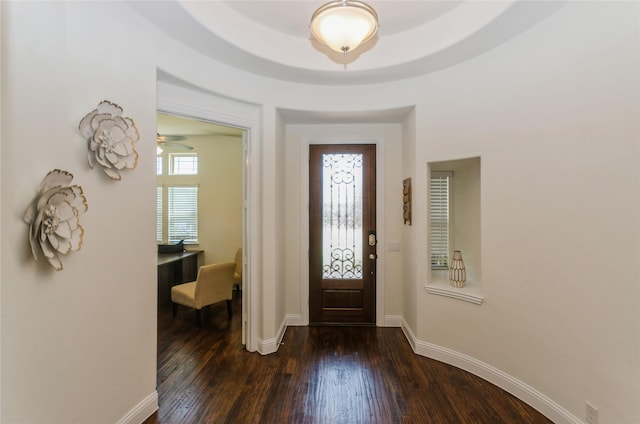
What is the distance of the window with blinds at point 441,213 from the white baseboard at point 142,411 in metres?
3.11

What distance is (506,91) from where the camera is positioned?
7.60 ft

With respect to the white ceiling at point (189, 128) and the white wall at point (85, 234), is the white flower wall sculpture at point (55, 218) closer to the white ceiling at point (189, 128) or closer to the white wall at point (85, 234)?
the white wall at point (85, 234)

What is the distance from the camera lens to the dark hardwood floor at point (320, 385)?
206 cm

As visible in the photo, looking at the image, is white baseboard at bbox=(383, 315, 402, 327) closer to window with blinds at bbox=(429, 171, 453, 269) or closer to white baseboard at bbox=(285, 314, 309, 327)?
window with blinds at bbox=(429, 171, 453, 269)

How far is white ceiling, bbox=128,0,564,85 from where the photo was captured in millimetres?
2029

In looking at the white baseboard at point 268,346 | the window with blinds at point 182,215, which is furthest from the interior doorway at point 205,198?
the white baseboard at point 268,346

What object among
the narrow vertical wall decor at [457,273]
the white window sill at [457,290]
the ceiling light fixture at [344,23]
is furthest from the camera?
the narrow vertical wall decor at [457,273]

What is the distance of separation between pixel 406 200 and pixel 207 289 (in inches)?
109

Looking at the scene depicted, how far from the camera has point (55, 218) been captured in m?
1.35

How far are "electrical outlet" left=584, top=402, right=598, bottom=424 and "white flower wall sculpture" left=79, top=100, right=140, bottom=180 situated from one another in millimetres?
3348

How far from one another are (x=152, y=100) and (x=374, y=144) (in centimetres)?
257

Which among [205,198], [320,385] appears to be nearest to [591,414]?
[320,385]

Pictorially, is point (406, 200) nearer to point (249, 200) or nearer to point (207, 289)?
point (249, 200)

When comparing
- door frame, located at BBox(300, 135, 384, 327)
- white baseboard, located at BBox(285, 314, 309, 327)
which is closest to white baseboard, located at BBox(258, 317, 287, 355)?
white baseboard, located at BBox(285, 314, 309, 327)
